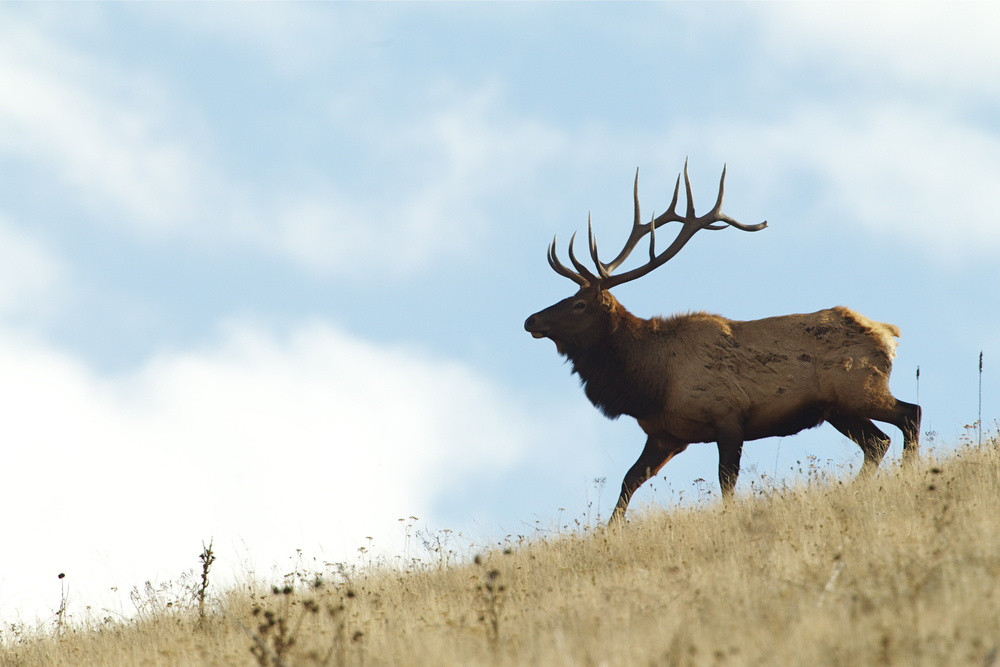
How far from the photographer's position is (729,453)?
10461 mm

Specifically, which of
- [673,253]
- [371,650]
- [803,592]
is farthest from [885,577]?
[673,253]

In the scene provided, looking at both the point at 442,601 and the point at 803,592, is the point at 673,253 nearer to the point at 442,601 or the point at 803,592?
the point at 442,601

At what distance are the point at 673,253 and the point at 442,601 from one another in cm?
526

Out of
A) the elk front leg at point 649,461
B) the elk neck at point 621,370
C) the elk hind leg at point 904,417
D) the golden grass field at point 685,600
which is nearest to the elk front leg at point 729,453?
the elk front leg at point 649,461

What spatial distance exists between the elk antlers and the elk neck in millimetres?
364

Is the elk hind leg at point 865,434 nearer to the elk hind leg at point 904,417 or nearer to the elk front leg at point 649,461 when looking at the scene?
the elk hind leg at point 904,417

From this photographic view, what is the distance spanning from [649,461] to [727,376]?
3.74 feet

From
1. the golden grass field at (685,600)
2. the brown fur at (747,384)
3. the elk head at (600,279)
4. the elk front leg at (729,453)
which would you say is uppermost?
the elk head at (600,279)

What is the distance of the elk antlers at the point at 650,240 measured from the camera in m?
11.7

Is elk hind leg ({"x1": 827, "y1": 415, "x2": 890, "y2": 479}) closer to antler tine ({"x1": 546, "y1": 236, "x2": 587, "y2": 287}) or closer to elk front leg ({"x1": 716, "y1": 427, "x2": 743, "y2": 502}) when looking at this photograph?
elk front leg ({"x1": 716, "y1": 427, "x2": 743, "y2": 502})

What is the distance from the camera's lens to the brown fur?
34.3ft

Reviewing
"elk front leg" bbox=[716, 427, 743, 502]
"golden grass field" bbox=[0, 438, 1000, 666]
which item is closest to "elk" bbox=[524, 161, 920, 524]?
"elk front leg" bbox=[716, 427, 743, 502]

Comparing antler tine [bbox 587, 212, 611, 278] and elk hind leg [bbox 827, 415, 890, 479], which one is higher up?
antler tine [bbox 587, 212, 611, 278]

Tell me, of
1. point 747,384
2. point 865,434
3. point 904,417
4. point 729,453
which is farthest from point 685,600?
point 865,434
